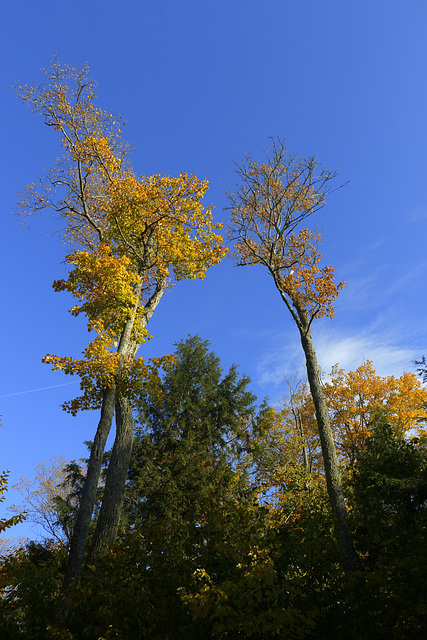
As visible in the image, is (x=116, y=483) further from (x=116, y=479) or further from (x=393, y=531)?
(x=393, y=531)

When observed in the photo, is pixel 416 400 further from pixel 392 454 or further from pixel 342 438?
pixel 392 454

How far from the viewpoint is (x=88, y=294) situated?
9852 millimetres

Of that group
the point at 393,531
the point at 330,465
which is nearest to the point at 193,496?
the point at 330,465

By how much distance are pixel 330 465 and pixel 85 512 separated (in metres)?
5.32

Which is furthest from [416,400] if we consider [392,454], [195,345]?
[392,454]

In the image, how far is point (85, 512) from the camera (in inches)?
273

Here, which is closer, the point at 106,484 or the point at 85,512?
the point at 85,512

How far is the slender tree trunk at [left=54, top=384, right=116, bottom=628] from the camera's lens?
6.02m

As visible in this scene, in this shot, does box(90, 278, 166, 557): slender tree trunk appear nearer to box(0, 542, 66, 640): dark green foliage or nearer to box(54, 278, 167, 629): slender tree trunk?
box(54, 278, 167, 629): slender tree trunk

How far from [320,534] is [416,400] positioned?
1761 cm

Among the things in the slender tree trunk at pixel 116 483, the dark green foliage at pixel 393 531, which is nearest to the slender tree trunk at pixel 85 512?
the slender tree trunk at pixel 116 483

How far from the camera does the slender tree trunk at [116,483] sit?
300 inches

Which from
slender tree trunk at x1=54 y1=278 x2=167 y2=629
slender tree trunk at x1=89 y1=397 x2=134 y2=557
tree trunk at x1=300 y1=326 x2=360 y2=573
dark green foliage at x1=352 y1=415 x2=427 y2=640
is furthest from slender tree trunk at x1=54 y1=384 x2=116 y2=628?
dark green foliage at x1=352 y1=415 x2=427 y2=640

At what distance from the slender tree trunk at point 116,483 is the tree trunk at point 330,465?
4213 mm
